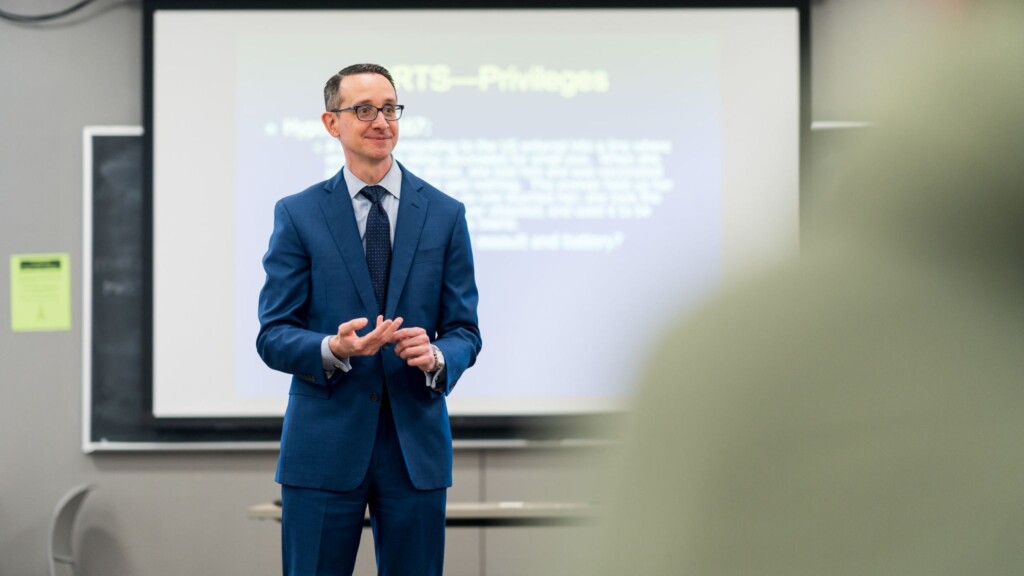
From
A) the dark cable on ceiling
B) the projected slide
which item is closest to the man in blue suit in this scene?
the projected slide

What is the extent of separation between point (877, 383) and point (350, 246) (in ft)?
5.75

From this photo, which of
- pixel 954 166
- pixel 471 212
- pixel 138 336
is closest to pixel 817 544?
pixel 954 166

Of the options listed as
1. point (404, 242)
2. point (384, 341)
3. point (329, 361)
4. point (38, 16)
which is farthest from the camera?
point (38, 16)

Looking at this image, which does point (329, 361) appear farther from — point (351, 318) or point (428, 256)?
point (428, 256)

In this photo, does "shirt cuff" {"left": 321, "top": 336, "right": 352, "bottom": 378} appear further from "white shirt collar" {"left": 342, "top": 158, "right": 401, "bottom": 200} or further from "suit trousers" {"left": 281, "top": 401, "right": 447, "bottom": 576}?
"white shirt collar" {"left": 342, "top": 158, "right": 401, "bottom": 200}

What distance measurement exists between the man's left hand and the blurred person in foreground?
60.3 inches

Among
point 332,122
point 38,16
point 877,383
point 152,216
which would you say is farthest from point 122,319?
point 877,383

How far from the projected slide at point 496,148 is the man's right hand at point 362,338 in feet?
6.69

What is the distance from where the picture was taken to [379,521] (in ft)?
6.34

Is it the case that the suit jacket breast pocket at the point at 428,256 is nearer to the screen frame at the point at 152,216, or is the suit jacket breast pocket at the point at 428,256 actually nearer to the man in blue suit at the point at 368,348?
the man in blue suit at the point at 368,348

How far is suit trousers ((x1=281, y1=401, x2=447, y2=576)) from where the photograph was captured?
1910mm

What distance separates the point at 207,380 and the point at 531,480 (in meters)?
1.26

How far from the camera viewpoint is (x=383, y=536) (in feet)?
6.31

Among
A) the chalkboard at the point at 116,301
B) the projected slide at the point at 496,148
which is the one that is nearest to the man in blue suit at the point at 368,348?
the projected slide at the point at 496,148
